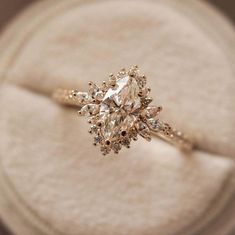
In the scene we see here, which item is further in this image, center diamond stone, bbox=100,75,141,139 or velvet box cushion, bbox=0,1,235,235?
velvet box cushion, bbox=0,1,235,235

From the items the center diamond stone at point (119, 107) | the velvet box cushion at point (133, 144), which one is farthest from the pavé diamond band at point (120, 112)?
the velvet box cushion at point (133, 144)

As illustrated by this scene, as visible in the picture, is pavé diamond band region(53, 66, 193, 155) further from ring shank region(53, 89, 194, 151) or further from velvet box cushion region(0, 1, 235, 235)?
velvet box cushion region(0, 1, 235, 235)

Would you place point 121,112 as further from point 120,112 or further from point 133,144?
point 133,144

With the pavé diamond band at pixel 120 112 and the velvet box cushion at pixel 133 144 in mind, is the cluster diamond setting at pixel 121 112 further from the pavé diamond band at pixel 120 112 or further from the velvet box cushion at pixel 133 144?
the velvet box cushion at pixel 133 144

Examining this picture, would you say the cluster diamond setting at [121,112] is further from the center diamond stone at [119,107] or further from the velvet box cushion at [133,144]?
the velvet box cushion at [133,144]

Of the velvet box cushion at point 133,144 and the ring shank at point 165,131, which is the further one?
the velvet box cushion at point 133,144

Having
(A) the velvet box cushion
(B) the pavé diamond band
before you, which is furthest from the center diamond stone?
(A) the velvet box cushion
